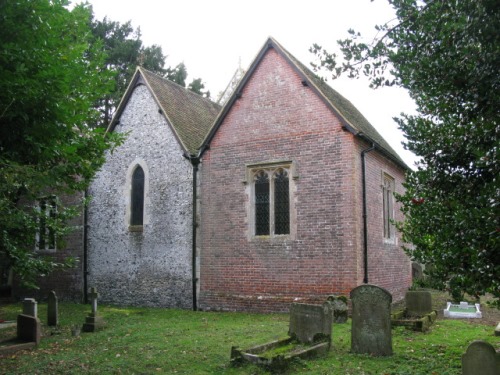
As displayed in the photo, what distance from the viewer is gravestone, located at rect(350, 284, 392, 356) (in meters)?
9.28

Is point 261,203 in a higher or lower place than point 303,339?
higher

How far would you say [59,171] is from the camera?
773cm

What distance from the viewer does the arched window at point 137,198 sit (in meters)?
18.6

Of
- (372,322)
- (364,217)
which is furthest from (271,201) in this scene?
(372,322)

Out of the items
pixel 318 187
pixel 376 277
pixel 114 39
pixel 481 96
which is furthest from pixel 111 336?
pixel 114 39

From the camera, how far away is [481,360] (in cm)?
637

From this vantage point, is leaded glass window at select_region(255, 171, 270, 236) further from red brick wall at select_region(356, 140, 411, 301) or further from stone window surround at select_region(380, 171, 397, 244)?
stone window surround at select_region(380, 171, 397, 244)

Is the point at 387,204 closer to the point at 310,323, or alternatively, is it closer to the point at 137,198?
the point at 137,198

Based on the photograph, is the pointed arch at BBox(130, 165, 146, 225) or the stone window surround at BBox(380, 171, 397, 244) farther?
the pointed arch at BBox(130, 165, 146, 225)

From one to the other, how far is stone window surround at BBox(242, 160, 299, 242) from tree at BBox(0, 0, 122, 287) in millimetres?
6946

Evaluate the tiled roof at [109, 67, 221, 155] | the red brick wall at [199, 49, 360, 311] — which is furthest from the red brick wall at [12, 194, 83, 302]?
the red brick wall at [199, 49, 360, 311]

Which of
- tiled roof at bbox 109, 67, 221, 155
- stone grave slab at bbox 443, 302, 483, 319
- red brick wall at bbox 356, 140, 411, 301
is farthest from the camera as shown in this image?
tiled roof at bbox 109, 67, 221, 155

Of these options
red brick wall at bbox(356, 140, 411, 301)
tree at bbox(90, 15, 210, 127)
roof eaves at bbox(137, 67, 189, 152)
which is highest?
tree at bbox(90, 15, 210, 127)

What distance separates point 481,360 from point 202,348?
5.66 m
